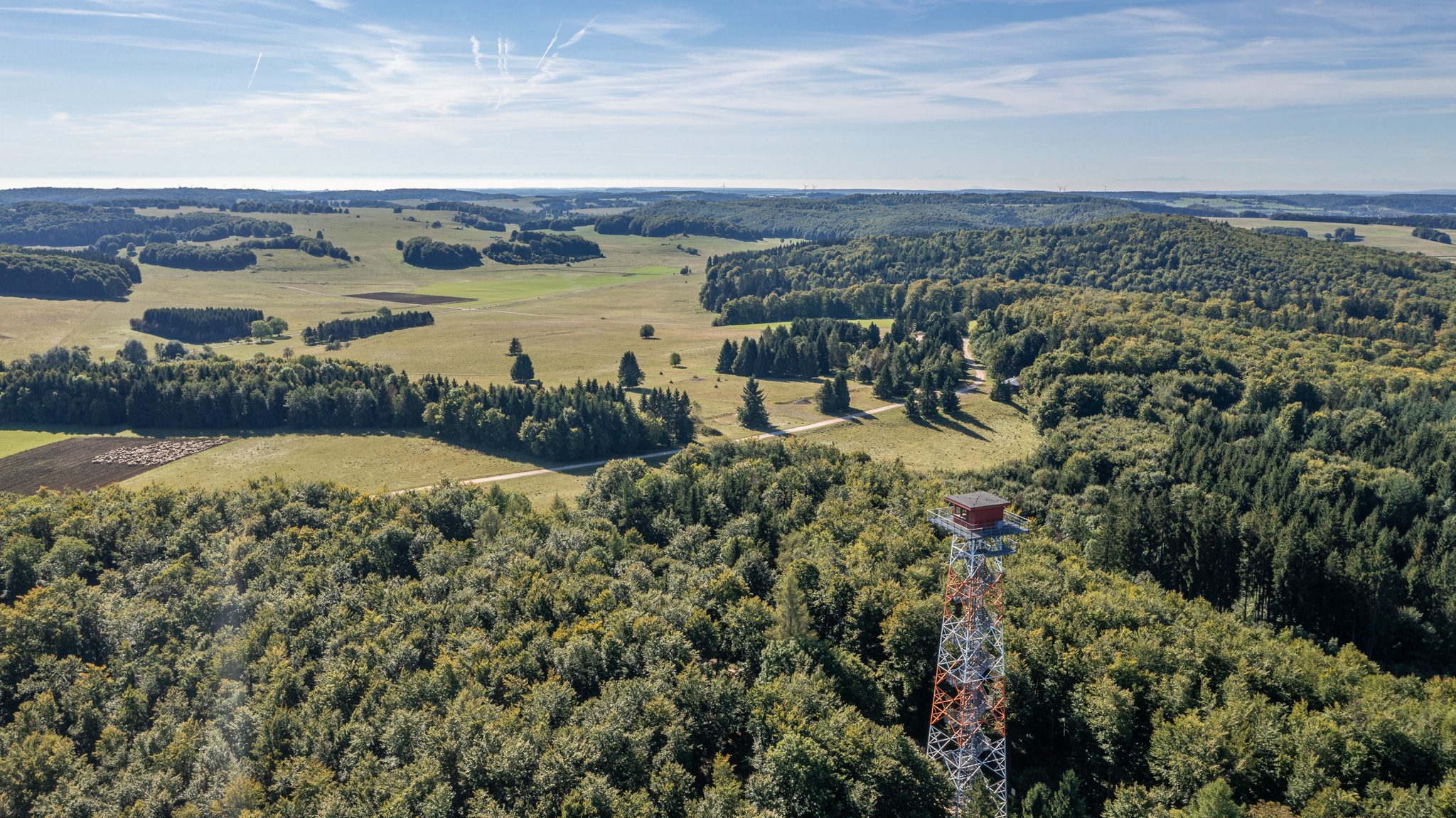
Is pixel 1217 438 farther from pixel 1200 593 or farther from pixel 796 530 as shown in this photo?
pixel 796 530

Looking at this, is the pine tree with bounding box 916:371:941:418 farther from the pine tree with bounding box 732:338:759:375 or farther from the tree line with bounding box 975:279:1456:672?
the pine tree with bounding box 732:338:759:375

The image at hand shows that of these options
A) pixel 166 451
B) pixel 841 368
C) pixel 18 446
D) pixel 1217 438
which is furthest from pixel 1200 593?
pixel 18 446

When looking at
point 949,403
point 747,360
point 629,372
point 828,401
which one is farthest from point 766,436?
point 747,360

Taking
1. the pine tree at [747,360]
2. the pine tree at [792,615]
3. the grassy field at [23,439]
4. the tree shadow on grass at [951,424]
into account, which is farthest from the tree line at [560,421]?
the pine tree at [792,615]

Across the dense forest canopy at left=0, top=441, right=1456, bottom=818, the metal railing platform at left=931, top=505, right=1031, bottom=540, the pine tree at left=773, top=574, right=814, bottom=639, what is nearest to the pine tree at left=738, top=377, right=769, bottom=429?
the dense forest canopy at left=0, top=441, right=1456, bottom=818

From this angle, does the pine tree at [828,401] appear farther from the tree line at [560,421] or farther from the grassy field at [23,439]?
the grassy field at [23,439]

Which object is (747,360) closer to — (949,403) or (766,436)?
(766,436)
